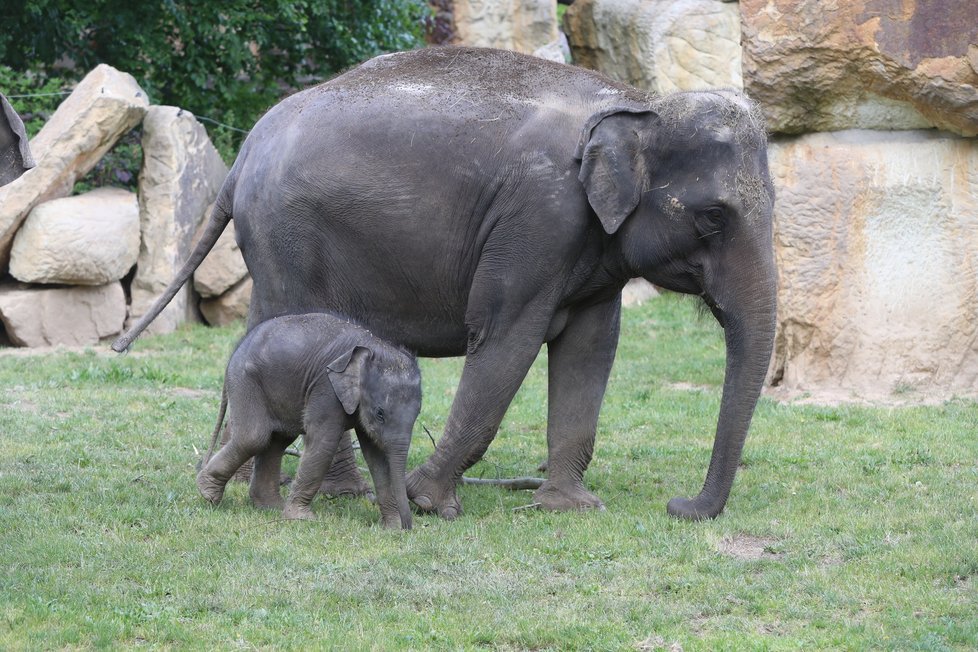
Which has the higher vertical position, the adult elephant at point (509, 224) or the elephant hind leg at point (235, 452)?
the adult elephant at point (509, 224)

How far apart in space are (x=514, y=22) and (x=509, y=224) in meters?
12.2

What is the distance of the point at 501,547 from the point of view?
247 inches

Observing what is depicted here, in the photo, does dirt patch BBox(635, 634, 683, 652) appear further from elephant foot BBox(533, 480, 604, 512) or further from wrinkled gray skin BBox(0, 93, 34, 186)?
wrinkled gray skin BBox(0, 93, 34, 186)

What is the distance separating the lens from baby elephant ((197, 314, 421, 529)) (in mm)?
6531

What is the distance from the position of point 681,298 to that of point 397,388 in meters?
8.84

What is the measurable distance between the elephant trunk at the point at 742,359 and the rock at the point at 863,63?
3.95m

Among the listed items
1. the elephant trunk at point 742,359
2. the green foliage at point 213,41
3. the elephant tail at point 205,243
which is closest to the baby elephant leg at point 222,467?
the elephant tail at point 205,243

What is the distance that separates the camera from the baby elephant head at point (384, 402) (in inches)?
255

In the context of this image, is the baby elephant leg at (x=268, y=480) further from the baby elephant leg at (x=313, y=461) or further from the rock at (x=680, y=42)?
the rock at (x=680, y=42)

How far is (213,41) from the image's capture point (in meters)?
15.5

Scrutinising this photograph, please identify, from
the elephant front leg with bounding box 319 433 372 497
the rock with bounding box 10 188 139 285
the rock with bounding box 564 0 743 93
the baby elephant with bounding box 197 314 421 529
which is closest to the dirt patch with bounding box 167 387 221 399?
the rock with bounding box 10 188 139 285

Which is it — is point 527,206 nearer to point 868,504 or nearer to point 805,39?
point 868,504

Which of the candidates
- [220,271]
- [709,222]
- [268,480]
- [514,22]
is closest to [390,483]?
[268,480]

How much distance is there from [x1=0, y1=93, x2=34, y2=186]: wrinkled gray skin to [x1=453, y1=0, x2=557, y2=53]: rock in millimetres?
13091
